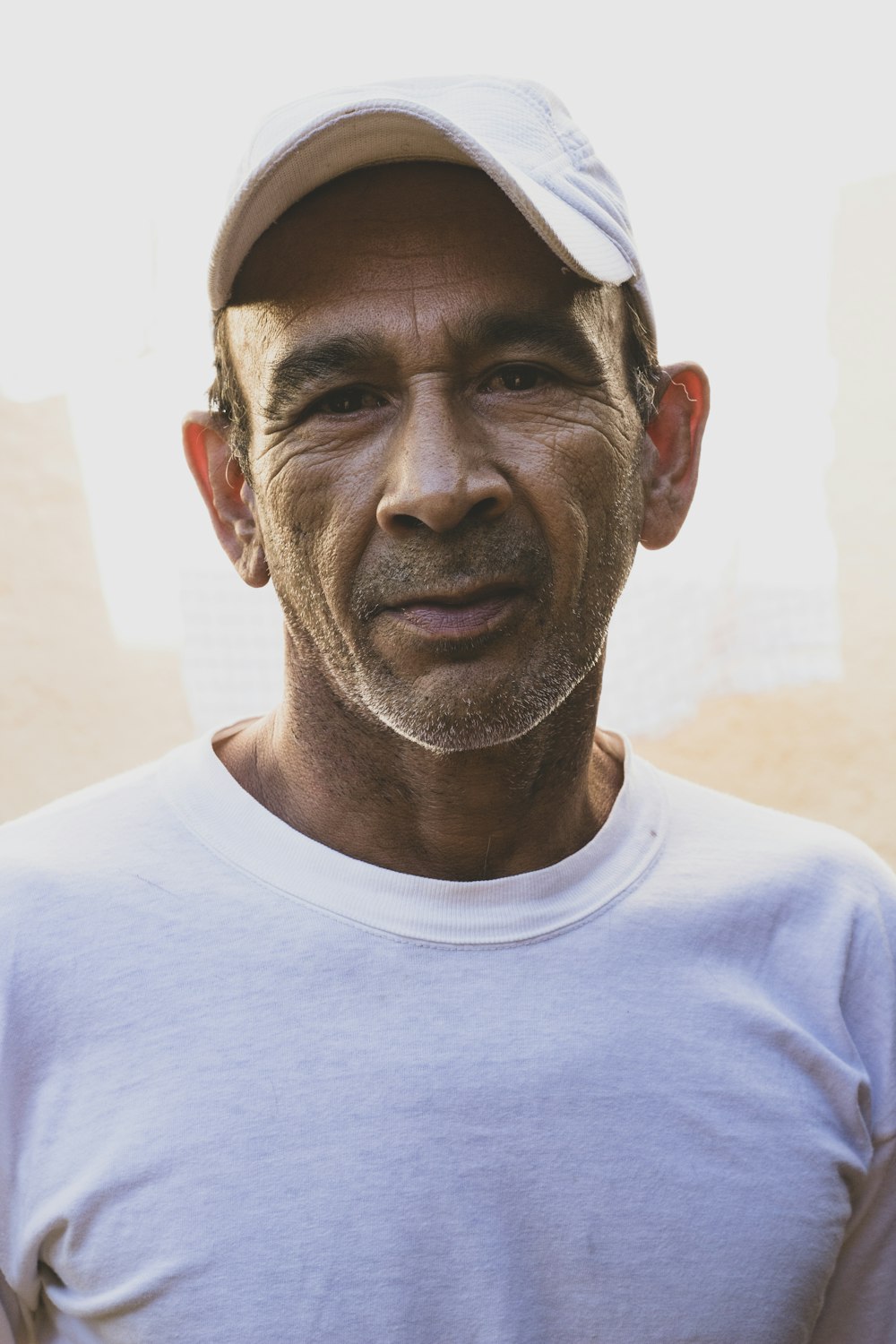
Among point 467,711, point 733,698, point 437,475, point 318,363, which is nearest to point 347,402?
point 318,363

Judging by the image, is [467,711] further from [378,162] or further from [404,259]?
[378,162]

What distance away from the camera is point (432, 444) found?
1.34 metres

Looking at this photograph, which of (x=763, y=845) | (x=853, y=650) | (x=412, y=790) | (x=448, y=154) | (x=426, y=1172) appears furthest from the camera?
(x=853, y=650)

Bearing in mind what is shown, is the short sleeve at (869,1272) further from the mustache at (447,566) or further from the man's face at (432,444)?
the mustache at (447,566)

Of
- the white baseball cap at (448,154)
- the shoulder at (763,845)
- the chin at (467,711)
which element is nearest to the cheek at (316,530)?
the chin at (467,711)

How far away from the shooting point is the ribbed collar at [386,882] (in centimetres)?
139

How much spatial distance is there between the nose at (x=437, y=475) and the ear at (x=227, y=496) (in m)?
0.27

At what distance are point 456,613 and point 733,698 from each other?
452 cm

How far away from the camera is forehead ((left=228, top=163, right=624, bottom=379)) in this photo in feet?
4.53

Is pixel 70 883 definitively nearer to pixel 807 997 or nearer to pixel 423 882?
pixel 423 882

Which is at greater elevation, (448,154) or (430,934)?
(448,154)

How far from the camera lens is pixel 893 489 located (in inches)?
230

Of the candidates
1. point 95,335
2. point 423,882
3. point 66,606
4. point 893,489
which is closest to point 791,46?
point 893,489

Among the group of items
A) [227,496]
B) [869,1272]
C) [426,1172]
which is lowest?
[869,1272]
